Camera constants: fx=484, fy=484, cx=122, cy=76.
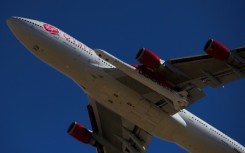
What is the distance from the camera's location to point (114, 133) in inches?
1601

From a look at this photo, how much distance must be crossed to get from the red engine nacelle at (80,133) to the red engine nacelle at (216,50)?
12.9 metres

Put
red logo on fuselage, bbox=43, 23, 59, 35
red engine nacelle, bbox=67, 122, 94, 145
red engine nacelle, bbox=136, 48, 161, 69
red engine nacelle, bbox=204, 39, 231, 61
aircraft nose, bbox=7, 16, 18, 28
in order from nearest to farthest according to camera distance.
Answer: red engine nacelle, bbox=204, 39, 231, 61, red engine nacelle, bbox=136, 48, 161, 69, aircraft nose, bbox=7, 16, 18, 28, red logo on fuselage, bbox=43, 23, 59, 35, red engine nacelle, bbox=67, 122, 94, 145

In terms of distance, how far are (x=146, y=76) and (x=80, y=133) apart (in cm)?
908

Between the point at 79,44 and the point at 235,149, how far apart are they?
15144mm

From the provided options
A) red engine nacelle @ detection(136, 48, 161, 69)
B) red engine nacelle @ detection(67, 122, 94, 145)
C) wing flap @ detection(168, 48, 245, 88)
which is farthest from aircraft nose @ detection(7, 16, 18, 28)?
wing flap @ detection(168, 48, 245, 88)

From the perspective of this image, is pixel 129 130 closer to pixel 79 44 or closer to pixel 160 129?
pixel 160 129

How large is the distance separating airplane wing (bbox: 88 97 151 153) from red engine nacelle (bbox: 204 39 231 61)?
407 inches

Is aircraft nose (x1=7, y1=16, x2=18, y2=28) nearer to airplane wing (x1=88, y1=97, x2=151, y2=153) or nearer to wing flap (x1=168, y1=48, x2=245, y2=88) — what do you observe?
airplane wing (x1=88, y1=97, x2=151, y2=153)

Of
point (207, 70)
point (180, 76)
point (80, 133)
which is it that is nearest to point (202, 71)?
point (207, 70)

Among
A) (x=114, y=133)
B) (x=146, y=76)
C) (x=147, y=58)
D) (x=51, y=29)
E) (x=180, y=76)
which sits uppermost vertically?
(x=180, y=76)

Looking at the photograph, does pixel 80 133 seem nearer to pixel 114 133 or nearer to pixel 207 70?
pixel 114 133

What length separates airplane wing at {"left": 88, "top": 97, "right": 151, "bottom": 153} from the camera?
3966 cm

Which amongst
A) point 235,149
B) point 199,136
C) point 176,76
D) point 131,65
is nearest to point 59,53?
point 131,65

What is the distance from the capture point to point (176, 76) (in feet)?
115
